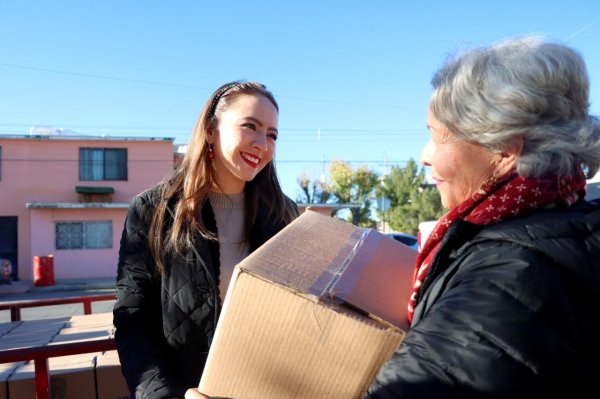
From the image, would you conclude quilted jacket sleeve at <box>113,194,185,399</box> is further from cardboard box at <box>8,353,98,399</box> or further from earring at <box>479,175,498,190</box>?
earring at <box>479,175,498,190</box>

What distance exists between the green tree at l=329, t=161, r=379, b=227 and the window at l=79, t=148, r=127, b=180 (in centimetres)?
1584

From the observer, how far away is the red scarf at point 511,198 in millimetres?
915

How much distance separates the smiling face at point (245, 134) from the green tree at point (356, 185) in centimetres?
2924

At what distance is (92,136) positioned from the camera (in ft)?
60.5

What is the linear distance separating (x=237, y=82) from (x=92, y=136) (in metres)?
18.4

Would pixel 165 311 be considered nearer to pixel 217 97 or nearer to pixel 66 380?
pixel 66 380

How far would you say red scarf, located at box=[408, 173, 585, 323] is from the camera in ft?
3.00

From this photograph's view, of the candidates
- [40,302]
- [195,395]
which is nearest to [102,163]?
[40,302]

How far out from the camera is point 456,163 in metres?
1.04

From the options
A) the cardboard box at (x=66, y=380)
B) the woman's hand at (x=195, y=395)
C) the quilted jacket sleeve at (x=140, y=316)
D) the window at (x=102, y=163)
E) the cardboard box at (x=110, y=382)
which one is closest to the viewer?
the woman's hand at (x=195, y=395)

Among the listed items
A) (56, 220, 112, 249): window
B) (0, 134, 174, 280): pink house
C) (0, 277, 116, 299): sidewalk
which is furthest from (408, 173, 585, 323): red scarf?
(56, 220, 112, 249): window

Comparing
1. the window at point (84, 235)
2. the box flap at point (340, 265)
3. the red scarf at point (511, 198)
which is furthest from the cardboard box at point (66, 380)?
the window at point (84, 235)

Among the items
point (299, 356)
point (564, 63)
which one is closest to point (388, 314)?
point (299, 356)

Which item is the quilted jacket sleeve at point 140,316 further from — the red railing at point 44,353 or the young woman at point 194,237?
the red railing at point 44,353
